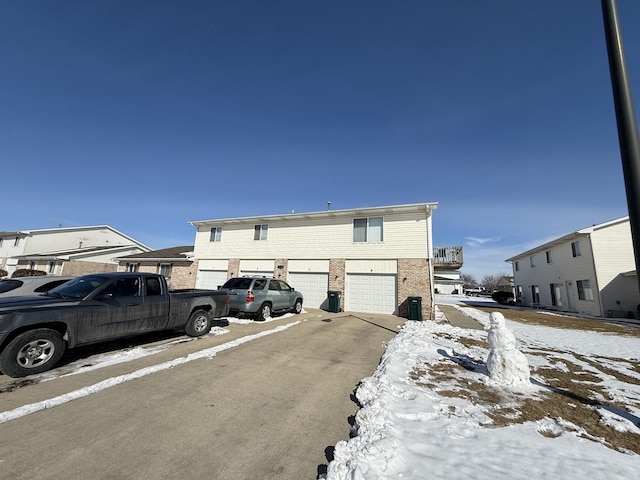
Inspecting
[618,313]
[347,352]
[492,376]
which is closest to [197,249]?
[347,352]

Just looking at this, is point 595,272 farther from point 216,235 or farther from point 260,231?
point 216,235

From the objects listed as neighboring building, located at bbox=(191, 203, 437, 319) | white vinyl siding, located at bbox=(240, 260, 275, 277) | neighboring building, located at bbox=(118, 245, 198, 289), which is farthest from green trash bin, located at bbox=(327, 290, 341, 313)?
neighboring building, located at bbox=(118, 245, 198, 289)

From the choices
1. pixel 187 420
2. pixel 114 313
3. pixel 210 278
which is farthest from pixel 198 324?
pixel 210 278

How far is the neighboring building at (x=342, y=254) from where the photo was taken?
14.6 metres

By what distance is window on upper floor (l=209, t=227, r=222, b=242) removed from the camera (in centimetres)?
2052

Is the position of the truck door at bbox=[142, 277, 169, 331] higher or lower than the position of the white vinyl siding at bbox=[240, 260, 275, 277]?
lower

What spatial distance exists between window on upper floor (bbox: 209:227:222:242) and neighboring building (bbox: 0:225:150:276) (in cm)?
1049

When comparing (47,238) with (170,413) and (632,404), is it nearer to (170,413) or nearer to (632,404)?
(170,413)

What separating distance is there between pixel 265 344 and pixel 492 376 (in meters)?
5.23

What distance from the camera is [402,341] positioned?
325 inches

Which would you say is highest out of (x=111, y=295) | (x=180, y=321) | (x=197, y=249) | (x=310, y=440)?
(x=197, y=249)

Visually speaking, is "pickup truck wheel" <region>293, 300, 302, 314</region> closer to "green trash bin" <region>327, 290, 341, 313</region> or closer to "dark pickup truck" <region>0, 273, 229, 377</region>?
"green trash bin" <region>327, 290, 341, 313</region>

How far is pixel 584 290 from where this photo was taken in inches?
787

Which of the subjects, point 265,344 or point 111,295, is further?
point 265,344
